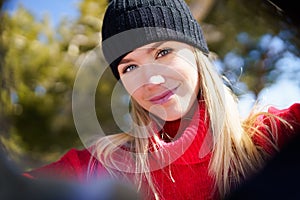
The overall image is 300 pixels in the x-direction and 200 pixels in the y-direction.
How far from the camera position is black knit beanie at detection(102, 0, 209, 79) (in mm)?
612

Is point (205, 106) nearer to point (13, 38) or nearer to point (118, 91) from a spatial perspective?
point (118, 91)

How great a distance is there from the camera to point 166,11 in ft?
2.08

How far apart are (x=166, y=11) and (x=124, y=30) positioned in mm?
65

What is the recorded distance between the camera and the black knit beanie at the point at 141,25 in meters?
0.61

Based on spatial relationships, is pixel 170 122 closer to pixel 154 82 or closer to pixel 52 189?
pixel 154 82

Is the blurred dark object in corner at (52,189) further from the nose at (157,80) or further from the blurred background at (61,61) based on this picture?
the blurred background at (61,61)

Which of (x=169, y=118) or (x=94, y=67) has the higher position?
(x=169, y=118)

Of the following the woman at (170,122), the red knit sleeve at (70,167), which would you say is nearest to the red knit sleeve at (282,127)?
the woman at (170,122)

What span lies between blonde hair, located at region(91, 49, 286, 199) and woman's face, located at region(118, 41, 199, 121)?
0.8 inches

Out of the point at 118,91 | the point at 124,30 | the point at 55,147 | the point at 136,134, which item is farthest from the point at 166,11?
the point at 55,147

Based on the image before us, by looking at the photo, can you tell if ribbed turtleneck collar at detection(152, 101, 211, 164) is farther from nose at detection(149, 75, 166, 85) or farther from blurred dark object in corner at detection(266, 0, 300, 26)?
blurred dark object in corner at detection(266, 0, 300, 26)

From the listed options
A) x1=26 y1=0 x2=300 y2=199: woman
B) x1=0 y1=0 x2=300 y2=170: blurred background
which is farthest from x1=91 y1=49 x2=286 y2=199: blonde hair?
x1=0 y1=0 x2=300 y2=170: blurred background

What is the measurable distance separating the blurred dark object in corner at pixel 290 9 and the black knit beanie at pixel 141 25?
0.18 meters

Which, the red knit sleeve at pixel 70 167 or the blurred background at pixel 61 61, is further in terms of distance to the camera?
the blurred background at pixel 61 61
